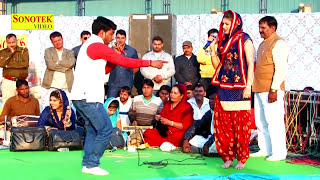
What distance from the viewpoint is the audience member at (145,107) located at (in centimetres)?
882

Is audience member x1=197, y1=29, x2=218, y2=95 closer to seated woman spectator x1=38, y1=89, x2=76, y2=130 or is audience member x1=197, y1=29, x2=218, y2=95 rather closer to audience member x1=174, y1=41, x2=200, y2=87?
audience member x1=174, y1=41, x2=200, y2=87

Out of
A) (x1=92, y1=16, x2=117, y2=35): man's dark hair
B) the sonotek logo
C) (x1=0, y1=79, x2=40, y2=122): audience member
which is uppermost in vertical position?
the sonotek logo

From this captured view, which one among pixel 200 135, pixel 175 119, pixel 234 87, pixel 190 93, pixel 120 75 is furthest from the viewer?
pixel 120 75

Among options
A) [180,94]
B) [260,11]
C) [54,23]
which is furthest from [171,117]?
[260,11]

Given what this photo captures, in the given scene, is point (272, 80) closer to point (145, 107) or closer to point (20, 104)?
point (145, 107)

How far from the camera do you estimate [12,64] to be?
30.2ft

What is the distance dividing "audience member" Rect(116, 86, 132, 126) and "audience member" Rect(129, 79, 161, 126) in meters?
0.09

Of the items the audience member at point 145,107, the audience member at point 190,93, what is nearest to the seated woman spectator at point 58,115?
the audience member at point 145,107

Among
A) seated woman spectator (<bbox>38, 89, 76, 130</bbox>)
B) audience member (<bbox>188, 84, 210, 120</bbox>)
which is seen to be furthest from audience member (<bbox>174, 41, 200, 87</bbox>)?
seated woman spectator (<bbox>38, 89, 76, 130</bbox>)

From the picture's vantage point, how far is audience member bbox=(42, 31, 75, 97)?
29.8ft

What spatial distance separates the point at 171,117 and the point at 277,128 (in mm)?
1754

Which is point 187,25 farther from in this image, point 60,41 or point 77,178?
point 77,178

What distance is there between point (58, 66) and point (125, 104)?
4.05 ft

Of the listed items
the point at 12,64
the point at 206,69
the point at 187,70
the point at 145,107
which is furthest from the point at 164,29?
the point at 12,64
